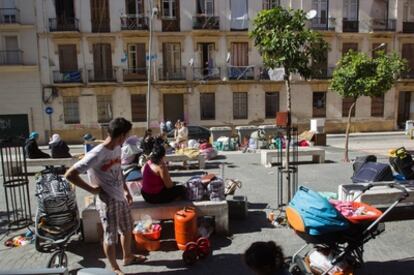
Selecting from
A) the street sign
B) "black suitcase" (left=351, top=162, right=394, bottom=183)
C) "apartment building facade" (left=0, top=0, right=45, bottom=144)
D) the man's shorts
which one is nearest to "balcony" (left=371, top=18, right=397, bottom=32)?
the street sign

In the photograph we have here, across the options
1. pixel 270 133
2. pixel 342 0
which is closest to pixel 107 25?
pixel 270 133

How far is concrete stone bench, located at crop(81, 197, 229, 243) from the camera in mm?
5582

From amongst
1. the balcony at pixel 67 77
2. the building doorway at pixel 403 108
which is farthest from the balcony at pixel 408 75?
the balcony at pixel 67 77

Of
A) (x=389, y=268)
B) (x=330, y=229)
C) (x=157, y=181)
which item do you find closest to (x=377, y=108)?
(x=389, y=268)

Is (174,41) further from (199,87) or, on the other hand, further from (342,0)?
(342,0)

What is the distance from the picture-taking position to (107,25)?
86.0 ft

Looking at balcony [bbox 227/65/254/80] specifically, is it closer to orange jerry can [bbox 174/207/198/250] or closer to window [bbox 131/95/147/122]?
window [bbox 131/95/147/122]

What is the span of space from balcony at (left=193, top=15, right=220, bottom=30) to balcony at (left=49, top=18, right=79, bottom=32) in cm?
829

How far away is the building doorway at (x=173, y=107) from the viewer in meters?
27.1

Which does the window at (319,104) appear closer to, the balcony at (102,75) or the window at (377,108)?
the window at (377,108)

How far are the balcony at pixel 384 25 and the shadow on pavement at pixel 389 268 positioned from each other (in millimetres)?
28006

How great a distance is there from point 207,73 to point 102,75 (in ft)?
24.7

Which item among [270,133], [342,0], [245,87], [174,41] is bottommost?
[270,133]

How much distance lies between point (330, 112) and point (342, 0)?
8.58 m
